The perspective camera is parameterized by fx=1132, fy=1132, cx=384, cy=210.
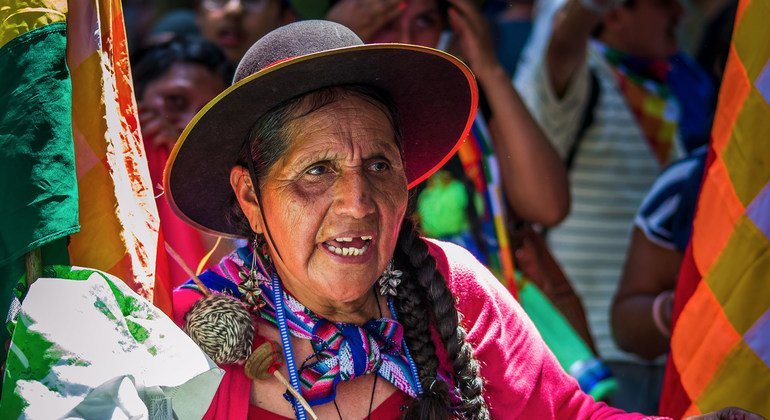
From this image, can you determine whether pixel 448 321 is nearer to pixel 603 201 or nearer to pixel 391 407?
pixel 391 407

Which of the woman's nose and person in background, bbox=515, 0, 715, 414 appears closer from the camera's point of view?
the woman's nose

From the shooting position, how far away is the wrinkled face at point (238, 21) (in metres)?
4.89

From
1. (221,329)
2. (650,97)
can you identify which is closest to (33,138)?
(221,329)

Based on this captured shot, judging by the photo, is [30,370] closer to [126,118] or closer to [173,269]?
[126,118]

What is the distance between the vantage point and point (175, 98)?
410cm

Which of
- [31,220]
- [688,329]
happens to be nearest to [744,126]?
[688,329]

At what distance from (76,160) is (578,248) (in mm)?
2815

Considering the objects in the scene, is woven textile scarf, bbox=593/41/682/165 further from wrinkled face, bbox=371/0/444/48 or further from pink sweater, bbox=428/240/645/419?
pink sweater, bbox=428/240/645/419

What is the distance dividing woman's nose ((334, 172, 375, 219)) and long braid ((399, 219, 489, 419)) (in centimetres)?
29

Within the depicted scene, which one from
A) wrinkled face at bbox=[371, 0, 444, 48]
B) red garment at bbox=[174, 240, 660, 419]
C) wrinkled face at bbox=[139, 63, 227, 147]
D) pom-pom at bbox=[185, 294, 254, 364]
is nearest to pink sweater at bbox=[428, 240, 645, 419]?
red garment at bbox=[174, 240, 660, 419]

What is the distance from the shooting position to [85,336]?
7.11 feet

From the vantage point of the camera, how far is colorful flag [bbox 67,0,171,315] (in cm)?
242

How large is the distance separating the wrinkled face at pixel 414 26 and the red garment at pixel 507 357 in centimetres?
123

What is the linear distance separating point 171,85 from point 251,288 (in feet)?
5.49
